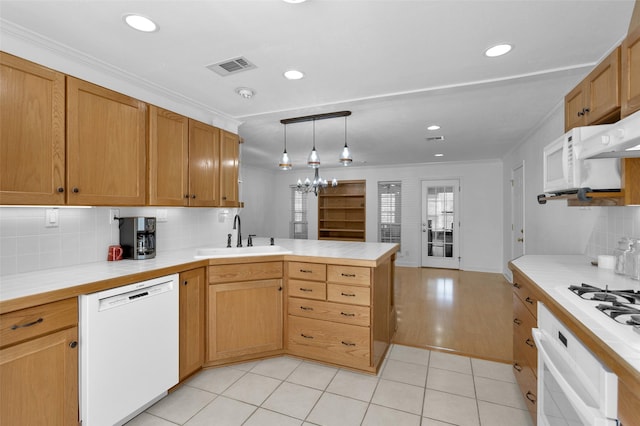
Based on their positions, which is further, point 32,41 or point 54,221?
point 54,221

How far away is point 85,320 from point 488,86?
330 centimetres

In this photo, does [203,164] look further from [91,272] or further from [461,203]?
[461,203]

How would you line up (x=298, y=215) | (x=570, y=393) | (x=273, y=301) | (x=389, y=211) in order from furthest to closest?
1. (x=298, y=215)
2. (x=389, y=211)
3. (x=273, y=301)
4. (x=570, y=393)

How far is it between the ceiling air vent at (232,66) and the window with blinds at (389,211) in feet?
18.4

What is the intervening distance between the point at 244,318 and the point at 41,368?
4.41 feet

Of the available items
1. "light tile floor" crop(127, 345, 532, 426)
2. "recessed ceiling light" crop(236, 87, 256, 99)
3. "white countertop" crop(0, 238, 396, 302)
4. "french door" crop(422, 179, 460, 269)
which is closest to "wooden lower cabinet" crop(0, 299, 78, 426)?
"white countertop" crop(0, 238, 396, 302)

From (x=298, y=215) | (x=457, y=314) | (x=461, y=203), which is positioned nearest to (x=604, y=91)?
(x=457, y=314)

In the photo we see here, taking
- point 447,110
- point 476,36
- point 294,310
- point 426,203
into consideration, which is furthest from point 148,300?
point 426,203

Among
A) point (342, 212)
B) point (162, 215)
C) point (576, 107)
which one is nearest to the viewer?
point (576, 107)

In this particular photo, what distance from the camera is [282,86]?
2604mm

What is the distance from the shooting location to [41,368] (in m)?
1.45

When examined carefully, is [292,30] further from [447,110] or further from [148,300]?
[447,110]

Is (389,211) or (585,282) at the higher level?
(389,211)

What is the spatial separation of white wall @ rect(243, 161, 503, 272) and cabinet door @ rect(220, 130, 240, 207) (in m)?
4.19
